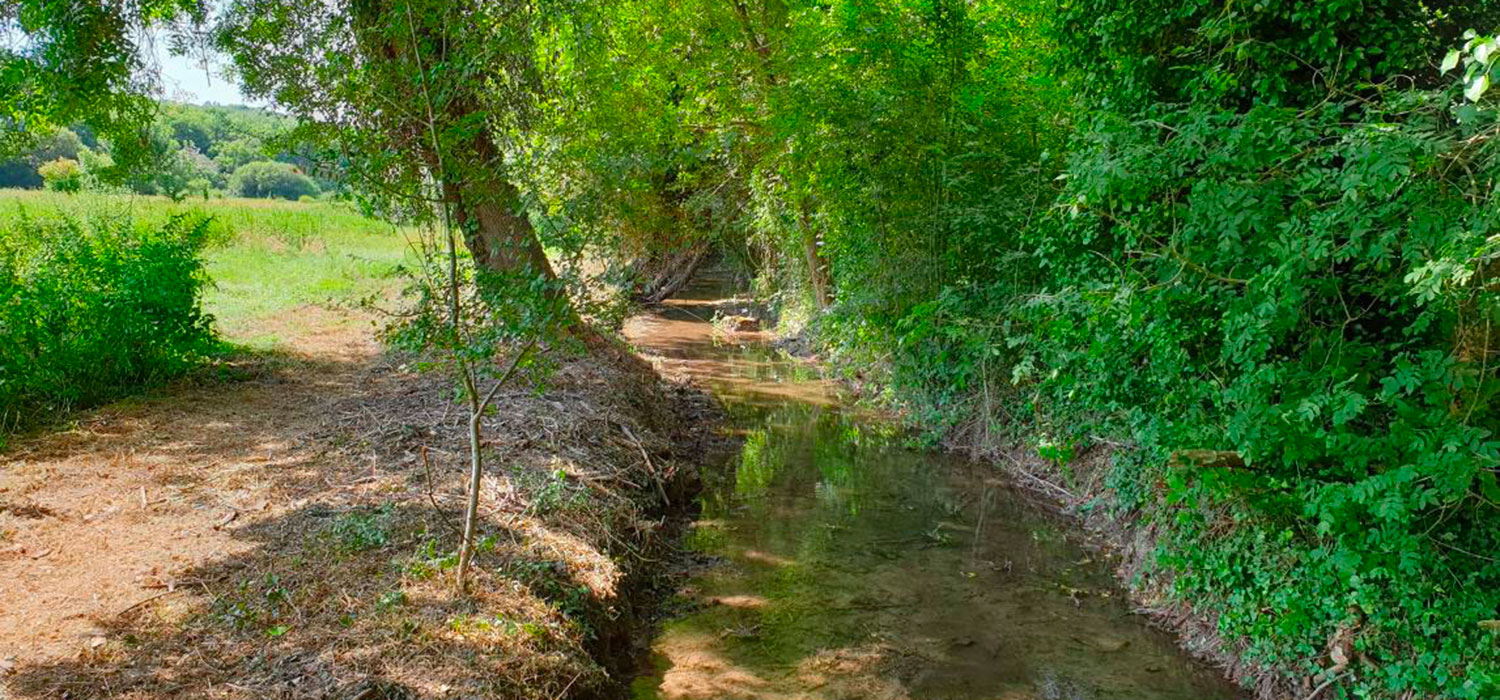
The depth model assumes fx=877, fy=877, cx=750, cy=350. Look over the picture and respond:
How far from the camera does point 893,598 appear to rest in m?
6.48

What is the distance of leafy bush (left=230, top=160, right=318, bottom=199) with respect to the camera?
2970 centimetres

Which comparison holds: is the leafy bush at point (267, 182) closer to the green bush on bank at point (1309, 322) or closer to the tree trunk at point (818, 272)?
the tree trunk at point (818, 272)

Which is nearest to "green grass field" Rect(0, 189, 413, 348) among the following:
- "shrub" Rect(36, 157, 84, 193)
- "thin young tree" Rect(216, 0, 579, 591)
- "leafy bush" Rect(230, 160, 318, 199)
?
"shrub" Rect(36, 157, 84, 193)

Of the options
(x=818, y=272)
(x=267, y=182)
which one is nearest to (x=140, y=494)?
(x=818, y=272)

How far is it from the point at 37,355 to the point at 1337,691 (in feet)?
32.0

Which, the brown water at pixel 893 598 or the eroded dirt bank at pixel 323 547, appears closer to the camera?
the eroded dirt bank at pixel 323 547

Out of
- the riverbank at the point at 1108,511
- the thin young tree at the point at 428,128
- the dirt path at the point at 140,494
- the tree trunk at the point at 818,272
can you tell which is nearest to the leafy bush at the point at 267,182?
the tree trunk at the point at 818,272

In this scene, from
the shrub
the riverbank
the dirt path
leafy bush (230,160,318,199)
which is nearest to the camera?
the dirt path

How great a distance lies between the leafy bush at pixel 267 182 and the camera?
29.7 meters

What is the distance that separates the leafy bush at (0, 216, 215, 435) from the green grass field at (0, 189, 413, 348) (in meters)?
0.76

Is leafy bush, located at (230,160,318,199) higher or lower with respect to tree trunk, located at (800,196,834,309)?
higher

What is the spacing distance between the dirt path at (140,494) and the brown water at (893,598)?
2713 millimetres

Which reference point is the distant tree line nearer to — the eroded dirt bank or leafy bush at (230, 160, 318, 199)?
the eroded dirt bank

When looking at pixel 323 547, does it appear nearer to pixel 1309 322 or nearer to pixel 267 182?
pixel 1309 322
